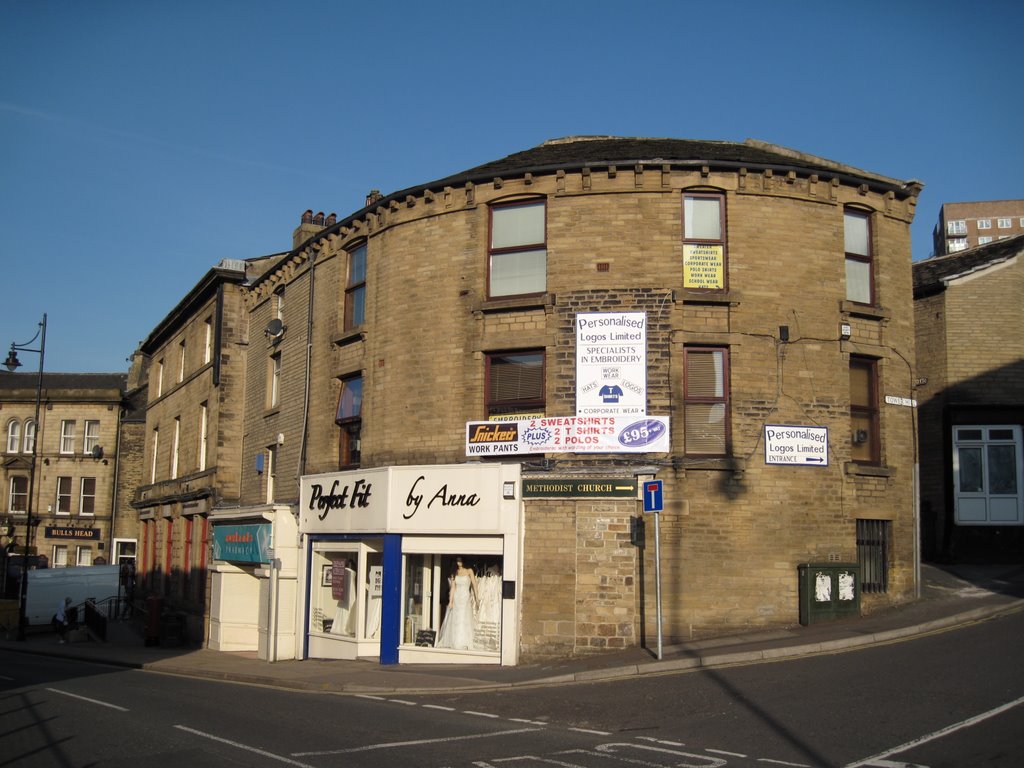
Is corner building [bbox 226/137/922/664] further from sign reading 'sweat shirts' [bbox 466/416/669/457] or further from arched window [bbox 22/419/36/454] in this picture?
arched window [bbox 22/419/36/454]

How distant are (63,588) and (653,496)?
2971 centimetres

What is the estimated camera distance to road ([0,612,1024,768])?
9367mm

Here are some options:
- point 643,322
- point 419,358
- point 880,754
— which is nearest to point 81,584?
point 419,358

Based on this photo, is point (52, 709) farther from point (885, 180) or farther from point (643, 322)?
point (885, 180)

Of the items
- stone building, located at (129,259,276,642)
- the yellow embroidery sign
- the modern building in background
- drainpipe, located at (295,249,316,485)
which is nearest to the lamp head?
stone building, located at (129,259,276,642)

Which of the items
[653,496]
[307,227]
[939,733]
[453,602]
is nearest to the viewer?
[939,733]

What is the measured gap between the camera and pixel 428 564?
18656 mm

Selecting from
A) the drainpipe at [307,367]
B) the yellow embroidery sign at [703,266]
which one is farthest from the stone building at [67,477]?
the yellow embroidery sign at [703,266]

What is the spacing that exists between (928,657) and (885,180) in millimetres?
10240

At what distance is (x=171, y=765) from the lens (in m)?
9.50

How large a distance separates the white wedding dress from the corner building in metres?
0.18

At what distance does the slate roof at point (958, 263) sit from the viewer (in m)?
23.5

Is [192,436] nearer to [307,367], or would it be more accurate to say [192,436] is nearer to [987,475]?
[307,367]

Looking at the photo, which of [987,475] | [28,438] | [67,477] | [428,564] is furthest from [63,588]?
[987,475]
